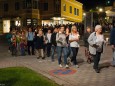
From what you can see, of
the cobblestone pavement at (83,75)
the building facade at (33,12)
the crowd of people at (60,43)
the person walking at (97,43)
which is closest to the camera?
the cobblestone pavement at (83,75)

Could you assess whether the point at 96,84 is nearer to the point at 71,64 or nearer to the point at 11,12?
the point at 71,64

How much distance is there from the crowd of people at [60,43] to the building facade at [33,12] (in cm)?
3259

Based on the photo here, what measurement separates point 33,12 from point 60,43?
41139 millimetres

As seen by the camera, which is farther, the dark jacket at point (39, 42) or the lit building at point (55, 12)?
the lit building at point (55, 12)

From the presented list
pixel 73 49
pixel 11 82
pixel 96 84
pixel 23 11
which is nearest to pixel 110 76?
pixel 96 84

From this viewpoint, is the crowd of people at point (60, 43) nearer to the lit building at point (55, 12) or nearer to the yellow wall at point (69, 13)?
the lit building at point (55, 12)

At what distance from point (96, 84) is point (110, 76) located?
1.46 meters

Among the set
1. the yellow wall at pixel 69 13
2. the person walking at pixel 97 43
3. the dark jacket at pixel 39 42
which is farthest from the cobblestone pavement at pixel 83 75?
the yellow wall at pixel 69 13

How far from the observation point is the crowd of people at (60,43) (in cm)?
1211

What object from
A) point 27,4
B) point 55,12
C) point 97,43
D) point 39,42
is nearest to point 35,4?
point 27,4

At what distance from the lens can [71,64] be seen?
47.2ft

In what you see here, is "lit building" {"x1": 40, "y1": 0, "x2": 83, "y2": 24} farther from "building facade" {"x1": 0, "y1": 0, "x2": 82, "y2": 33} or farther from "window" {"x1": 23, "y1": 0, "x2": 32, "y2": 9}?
"window" {"x1": 23, "y1": 0, "x2": 32, "y2": 9}

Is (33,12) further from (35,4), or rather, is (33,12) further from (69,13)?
(69,13)

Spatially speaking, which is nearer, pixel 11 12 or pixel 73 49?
pixel 73 49
